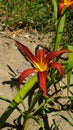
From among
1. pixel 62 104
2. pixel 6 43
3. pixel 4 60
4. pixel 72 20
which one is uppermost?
pixel 72 20

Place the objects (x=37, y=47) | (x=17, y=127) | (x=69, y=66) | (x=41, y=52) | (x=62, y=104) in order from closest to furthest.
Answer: (x=41, y=52), (x=69, y=66), (x=17, y=127), (x=62, y=104), (x=37, y=47)

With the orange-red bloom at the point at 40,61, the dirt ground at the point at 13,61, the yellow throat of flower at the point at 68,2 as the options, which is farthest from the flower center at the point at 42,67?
the dirt ground at the point at 13,61

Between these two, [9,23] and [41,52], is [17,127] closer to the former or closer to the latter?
[41,52]

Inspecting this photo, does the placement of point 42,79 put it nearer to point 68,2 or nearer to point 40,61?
point 40,61

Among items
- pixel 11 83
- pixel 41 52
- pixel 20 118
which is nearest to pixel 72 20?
pixel 11 83

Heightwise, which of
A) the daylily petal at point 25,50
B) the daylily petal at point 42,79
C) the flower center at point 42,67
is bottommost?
the daylily petal at point 42,79

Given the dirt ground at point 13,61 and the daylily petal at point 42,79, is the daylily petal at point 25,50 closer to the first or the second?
the daylily petal at point 42,79

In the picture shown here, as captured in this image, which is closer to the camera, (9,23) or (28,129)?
(28,129)

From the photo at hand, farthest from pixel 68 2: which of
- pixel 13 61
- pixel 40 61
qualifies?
pixel 13 61

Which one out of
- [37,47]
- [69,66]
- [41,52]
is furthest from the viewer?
[37,47]
